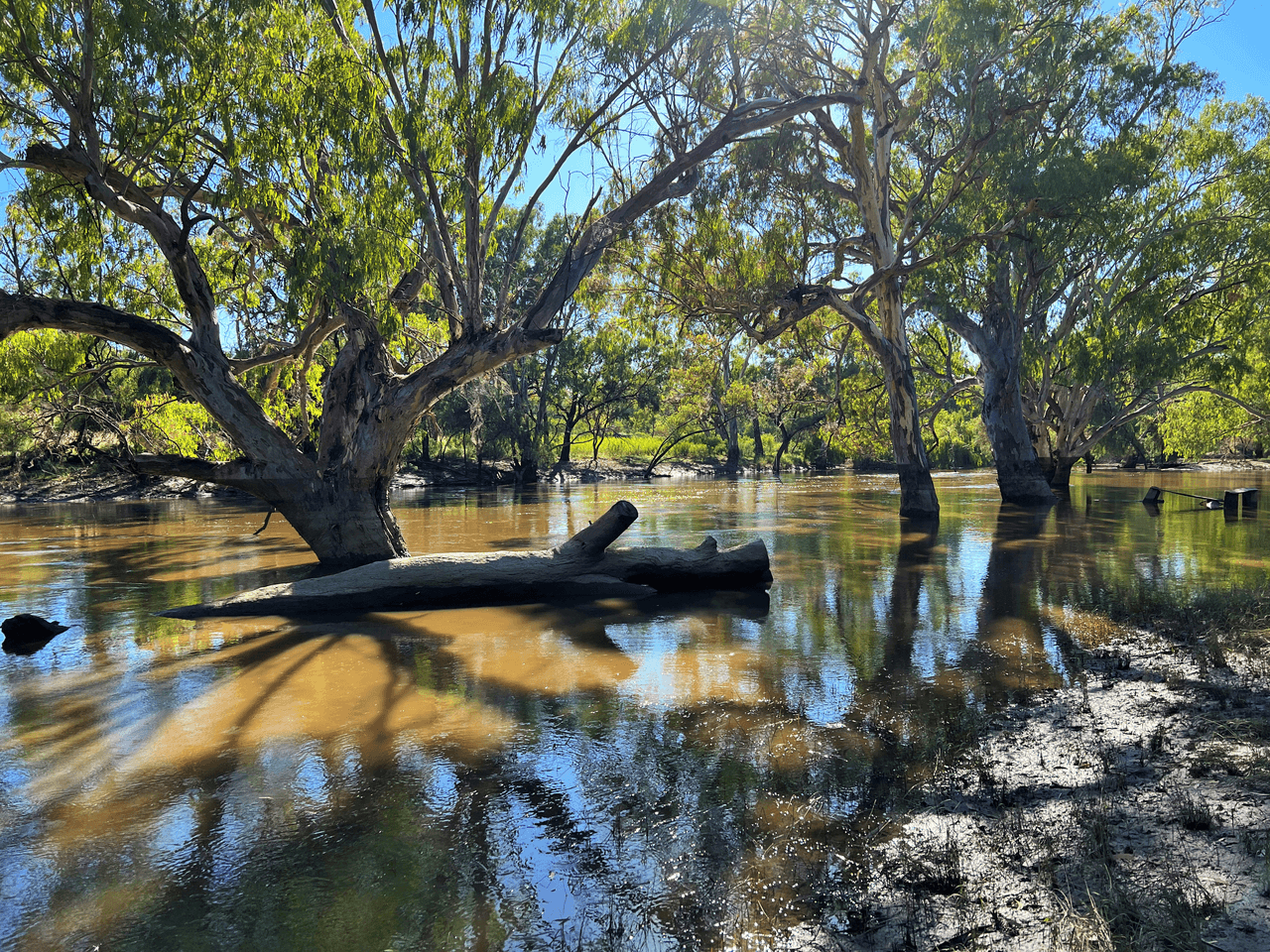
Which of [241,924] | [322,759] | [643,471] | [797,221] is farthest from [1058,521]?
[643,471]

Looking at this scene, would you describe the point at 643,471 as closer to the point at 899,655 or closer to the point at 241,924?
the point at 899,655

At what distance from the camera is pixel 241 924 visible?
10.3 ft

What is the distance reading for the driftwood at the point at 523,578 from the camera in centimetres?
937

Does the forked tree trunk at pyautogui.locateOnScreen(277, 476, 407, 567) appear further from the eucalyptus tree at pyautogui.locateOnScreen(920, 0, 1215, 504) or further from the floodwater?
the eucalyptus tree at pyautogui.locateOnScreen(920, 0, 1215, 504)

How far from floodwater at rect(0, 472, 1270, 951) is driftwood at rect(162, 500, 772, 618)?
342mm

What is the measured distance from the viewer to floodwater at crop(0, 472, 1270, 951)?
323 cm

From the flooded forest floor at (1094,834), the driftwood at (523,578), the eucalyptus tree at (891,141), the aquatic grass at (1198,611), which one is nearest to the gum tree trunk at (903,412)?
the eucalyptus tree at (891,141)

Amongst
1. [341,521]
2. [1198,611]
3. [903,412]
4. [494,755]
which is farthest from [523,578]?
[903,412]

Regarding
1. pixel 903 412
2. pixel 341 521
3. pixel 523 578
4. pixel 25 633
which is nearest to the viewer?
pixel 25 633

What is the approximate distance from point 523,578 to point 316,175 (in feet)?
20.0

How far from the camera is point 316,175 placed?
10828mm

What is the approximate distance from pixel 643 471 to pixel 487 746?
149ft

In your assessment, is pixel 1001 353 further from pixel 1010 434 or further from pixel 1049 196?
pixel 1049 196

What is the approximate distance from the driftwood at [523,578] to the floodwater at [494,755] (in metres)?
0.34
